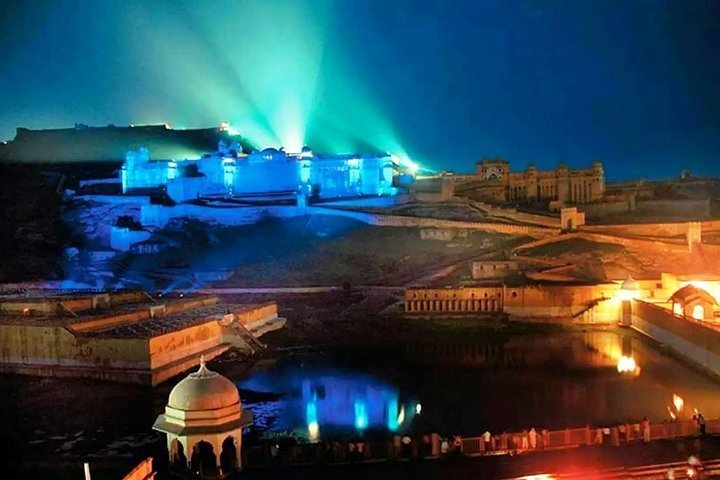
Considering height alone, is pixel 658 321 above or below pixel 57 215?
below

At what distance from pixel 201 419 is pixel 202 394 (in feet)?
1.54

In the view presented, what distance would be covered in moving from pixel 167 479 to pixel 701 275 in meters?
26.3

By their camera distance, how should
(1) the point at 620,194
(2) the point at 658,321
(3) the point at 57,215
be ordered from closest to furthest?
(2) the point at 658,321 < (1) the point at 620,194 < (3) the point at 57,215

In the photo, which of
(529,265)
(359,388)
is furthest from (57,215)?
(359,388)

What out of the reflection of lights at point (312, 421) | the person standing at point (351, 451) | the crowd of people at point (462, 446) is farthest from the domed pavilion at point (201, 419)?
the reflection of lights at point (312, 421)

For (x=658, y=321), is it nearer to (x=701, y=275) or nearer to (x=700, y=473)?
(x=701, y=275)

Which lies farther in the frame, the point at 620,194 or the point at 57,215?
the point at 57,215

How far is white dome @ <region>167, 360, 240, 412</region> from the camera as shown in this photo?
1534 centimetres

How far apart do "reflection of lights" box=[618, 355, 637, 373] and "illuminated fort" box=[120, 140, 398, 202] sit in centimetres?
3466

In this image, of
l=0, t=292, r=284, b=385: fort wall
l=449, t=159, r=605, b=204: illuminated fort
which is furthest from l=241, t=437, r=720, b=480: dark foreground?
l=449, t=159, r=605, b=204: illuminated fort

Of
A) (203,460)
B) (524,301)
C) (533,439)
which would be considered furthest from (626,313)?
(203,460)

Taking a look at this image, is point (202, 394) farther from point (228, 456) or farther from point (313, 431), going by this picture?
point (313, 431)

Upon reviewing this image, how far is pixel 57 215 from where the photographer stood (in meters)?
65.4

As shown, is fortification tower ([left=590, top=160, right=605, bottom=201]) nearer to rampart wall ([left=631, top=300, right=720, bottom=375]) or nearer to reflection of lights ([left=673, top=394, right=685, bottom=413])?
rampart wall ([left=631, top=300, right=720, bottom=375])
